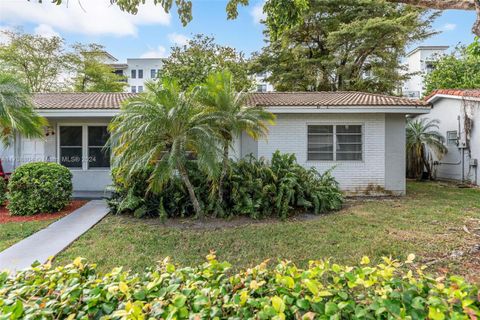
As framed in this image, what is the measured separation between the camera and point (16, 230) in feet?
21.5

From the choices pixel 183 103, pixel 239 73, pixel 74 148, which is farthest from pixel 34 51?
pixel 183 103

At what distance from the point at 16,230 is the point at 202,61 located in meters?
16.6

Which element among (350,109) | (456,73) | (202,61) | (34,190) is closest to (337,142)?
(350,109)

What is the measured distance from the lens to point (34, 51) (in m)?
24.4

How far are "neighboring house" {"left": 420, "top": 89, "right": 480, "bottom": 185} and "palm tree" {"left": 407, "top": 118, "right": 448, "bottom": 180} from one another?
488mm

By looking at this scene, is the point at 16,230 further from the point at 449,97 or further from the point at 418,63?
the point at 418,63

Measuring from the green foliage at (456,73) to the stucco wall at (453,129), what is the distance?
5.91m

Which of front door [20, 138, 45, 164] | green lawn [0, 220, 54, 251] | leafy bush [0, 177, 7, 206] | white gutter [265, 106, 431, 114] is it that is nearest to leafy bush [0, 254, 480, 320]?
green lawn [0, 220, 54, 251]

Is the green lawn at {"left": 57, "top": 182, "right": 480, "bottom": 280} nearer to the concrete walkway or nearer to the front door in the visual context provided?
the concrete walkway

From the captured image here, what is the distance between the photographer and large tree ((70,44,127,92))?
26578 millimetres

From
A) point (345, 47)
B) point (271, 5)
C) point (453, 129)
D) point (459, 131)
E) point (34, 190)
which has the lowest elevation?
point (34, 190)

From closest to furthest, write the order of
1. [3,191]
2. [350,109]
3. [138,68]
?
[3,191] < [350,109] < [138,68]

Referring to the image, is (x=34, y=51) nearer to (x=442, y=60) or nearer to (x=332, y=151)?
(x=332, y=151)

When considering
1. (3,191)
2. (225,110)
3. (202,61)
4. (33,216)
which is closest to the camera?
(225,110)
